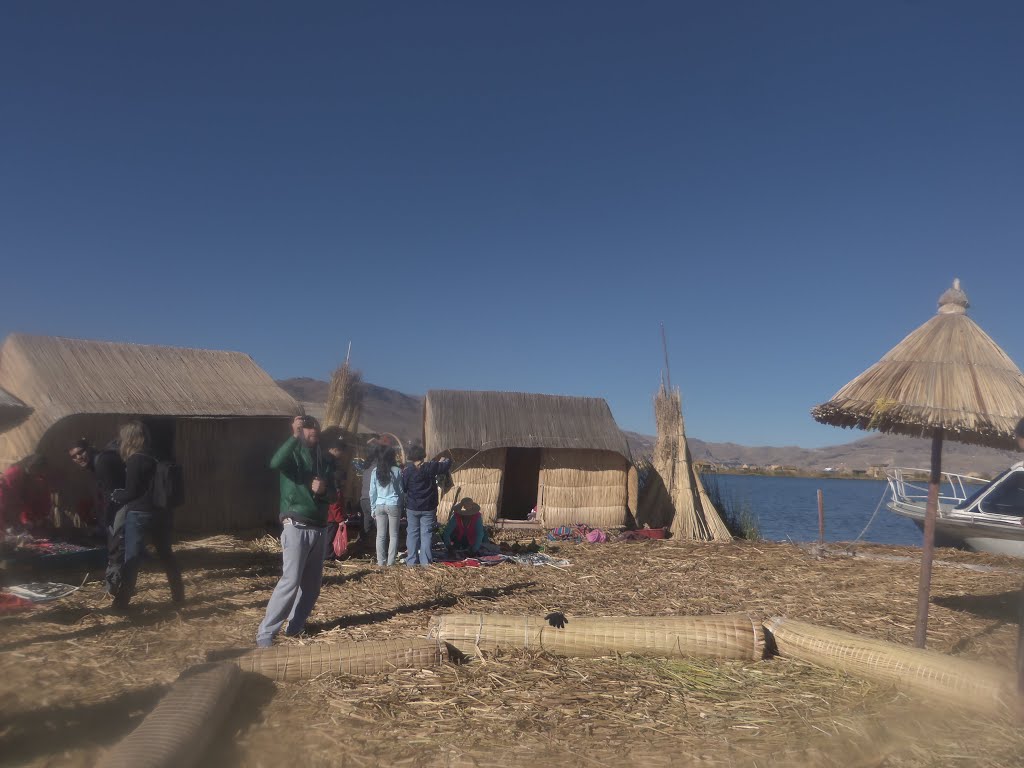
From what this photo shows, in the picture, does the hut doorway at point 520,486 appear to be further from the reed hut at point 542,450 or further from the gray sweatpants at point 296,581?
the gray sweatpants at point 296,581

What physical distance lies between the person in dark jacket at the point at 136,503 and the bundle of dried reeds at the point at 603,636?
8.44 feet

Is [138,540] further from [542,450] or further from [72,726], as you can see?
[542,450]

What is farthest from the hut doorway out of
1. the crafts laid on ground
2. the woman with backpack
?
the crafts laid on ground

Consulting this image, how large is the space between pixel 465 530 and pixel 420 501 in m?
1.59

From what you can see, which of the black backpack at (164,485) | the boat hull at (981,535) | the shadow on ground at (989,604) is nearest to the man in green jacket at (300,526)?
the black backpack at (164,485)

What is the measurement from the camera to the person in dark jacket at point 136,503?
6.14m

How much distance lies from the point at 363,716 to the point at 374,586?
374 cm

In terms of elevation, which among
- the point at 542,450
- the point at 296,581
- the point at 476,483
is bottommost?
the point at 296,581

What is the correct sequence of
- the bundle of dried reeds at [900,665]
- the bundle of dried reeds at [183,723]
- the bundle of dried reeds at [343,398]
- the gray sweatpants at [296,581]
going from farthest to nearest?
the bundle of dried reeds at [343,398]
the gray sweatpants at [296,581]
the bundle of dried reeds at [900,665]
the bundle of dried reeds at [183,723]

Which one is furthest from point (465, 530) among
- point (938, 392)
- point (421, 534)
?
point (938, 392)

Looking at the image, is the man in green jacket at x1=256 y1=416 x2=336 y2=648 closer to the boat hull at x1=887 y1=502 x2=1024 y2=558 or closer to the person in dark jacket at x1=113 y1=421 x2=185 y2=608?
the person in dark jacket at x1=113 y1=421 x2=185 y2=608

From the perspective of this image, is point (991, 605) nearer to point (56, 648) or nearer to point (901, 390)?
point (901, 390)

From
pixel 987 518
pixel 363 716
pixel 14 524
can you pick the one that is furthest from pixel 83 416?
pixel 987 518

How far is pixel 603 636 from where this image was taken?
5.50m
